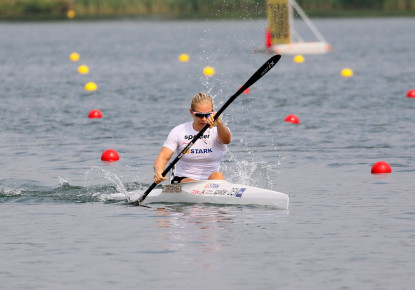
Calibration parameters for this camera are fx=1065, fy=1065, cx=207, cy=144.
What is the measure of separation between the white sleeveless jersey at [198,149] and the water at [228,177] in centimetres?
61

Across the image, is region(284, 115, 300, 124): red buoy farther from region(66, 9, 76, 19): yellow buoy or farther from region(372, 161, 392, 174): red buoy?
region(66, 9, 76, 19): yellow buoy

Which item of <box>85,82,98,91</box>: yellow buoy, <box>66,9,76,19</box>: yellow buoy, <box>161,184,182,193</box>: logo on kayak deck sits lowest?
<box>161,184,182,193</box>: logo on kayak deck

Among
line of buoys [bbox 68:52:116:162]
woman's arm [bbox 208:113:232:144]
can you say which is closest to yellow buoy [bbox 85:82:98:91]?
line of buoys [bbox 68:52:116:162]

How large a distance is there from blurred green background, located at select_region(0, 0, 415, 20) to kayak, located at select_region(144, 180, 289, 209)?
6818cm

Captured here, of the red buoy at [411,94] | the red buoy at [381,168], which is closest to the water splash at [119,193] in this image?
the red buoy at [381,168]

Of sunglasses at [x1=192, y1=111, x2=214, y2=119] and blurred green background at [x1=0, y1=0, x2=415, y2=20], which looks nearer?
sunglasses at [x1=192, y1=111, x2=214, y2=119]

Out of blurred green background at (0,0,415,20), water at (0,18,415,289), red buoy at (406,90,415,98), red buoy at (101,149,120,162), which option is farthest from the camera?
blurred green background at (0,0,415,20)

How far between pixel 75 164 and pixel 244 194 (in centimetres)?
525

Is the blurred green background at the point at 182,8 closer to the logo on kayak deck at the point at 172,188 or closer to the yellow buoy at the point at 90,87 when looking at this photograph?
the yellow buoy at the point at 90,87

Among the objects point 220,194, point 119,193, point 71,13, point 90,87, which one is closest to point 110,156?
point 119,193

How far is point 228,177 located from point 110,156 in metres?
2.78

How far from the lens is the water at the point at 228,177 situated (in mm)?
10164

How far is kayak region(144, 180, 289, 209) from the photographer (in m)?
13.4

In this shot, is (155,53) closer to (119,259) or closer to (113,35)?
(113,35)
